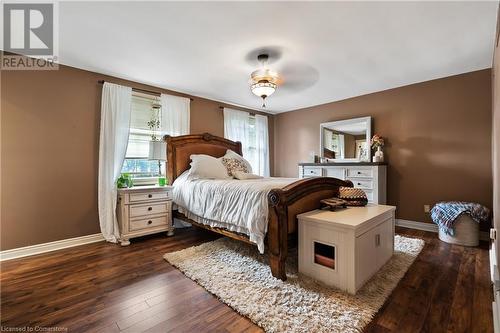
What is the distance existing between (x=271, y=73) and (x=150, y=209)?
2444 mm

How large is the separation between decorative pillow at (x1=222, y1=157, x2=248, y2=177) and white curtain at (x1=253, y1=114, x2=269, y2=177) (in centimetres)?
133

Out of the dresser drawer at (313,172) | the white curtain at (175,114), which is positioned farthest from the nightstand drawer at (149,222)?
the dresser drawer at (313,172)

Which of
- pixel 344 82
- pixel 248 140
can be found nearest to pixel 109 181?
pixel 248 140

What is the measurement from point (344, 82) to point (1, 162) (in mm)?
4589

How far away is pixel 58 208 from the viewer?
9.50ft

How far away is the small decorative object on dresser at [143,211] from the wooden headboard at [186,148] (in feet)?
1.43

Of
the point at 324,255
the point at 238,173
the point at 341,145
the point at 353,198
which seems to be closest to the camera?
the point at 324,255

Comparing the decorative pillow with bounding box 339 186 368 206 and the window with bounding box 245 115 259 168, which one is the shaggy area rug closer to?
the decorative pillow with bounding box 339 186 368 206

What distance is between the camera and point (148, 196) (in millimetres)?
3193

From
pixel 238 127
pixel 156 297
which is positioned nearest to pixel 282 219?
pixel 156 297

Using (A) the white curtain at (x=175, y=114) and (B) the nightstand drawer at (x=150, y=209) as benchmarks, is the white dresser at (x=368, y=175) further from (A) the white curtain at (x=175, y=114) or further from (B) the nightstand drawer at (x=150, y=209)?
(B) the nightstand drawer at (x=150, y=209)

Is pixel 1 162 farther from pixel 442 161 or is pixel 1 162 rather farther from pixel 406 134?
pixel 442 161

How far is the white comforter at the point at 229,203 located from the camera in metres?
2.12

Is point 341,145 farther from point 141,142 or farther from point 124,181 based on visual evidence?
point 124,181
